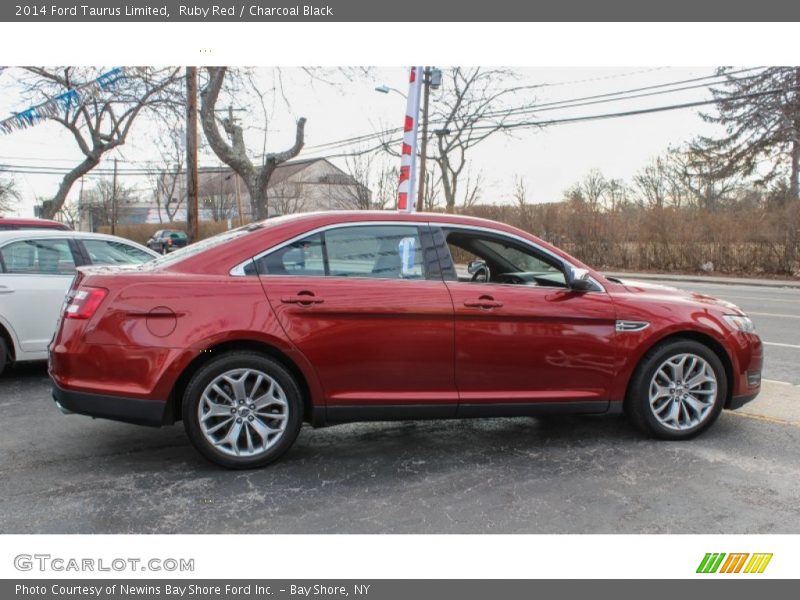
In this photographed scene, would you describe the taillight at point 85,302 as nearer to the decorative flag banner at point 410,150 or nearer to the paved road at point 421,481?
the paved road at point 421,481

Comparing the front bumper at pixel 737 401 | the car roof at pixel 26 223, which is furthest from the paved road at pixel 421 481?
the car roof at pixel 26 223

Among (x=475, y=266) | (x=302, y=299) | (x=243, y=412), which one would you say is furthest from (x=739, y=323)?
(x=243, y=412)

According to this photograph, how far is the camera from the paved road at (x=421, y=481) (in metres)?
3.28

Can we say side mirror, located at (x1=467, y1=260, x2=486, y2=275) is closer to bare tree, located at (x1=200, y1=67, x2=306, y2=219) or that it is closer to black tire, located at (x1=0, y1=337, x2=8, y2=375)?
black tire, located at (x1=0, y1=337, x2=8, y2=375)

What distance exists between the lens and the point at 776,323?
10453 millimetres

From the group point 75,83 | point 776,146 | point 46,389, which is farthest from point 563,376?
point 776,146

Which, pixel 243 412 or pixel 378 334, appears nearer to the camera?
pixel 243 412

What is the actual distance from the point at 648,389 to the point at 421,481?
1.78 metres

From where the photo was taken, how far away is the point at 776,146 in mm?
33094

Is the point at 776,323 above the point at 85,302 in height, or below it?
below

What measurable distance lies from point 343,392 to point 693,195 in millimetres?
38291

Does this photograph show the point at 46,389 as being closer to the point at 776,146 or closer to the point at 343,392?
the point at 343,392

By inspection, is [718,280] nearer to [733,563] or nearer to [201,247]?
[733,563]

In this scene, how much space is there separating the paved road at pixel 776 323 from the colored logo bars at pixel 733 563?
3.87 metres
